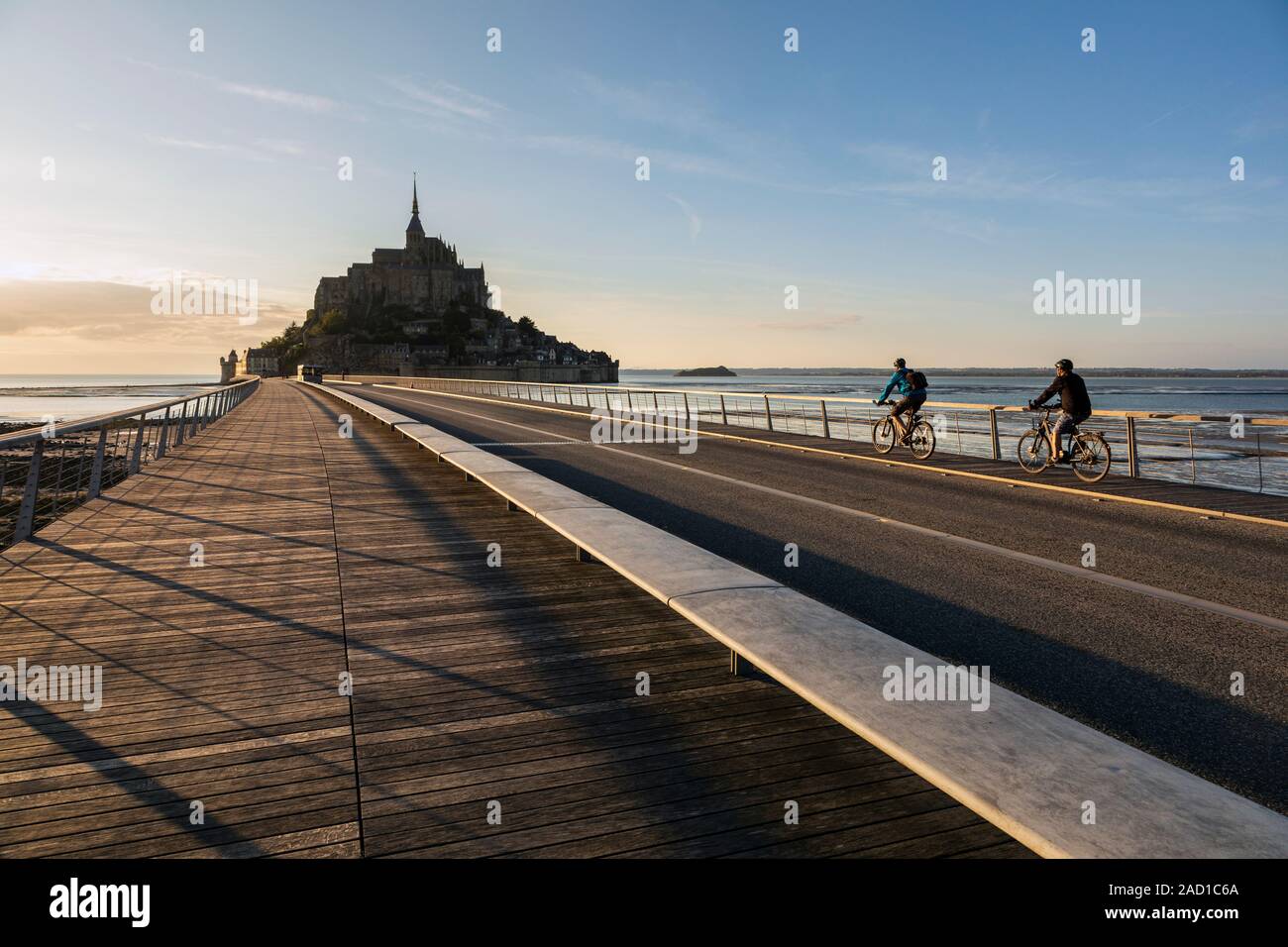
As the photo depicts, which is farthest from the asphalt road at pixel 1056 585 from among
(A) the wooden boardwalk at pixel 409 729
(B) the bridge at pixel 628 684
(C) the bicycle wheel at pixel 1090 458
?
(C) the bicycle wheel at pixel 1090 458

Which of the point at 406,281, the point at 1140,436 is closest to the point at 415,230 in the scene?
the point at 406,281

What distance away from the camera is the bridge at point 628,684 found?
9.10 feet

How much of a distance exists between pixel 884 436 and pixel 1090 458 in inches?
206

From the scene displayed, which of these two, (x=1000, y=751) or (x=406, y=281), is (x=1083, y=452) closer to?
(x=1000, y=751)

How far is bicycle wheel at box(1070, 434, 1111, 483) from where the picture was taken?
12.8 metres

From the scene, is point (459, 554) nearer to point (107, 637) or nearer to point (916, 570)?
point (107, 637)

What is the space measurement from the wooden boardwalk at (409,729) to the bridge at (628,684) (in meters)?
0.02

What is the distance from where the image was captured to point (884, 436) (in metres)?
Answer: 17.8

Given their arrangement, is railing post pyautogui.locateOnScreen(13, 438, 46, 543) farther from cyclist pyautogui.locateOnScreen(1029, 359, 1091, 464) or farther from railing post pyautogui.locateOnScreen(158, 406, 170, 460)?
cyclist pyautogui.locateOnScreen(1029, 359, 1091, 464)

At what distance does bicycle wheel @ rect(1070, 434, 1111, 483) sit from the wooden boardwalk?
1010cm

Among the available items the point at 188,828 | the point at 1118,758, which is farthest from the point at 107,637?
the point at 1118,758

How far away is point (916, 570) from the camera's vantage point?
7152 millimetres

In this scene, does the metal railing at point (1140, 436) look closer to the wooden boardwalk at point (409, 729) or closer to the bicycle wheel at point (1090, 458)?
the bicycle wheel at point (1090, 458)
